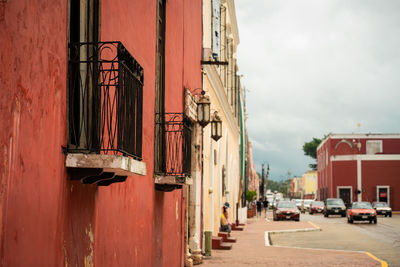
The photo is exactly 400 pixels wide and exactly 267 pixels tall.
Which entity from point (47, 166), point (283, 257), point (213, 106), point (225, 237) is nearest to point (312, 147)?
point (225, 237)

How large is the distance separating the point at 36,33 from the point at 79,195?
1.55 m

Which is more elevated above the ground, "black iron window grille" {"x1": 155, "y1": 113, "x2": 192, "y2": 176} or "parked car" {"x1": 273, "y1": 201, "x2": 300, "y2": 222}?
"black iron window grille" {"x1": 155, "y1": 113, "x2": 192, "y2": 176}

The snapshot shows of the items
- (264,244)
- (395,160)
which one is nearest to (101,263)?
(264,244)

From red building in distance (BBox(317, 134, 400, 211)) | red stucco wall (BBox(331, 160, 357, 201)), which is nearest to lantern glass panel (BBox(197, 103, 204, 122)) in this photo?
red building in distance (BBox(317, 134, 400, 211))

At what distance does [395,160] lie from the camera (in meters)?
66.8

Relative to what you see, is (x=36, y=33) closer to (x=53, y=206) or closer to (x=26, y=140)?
(x=26, y=140)

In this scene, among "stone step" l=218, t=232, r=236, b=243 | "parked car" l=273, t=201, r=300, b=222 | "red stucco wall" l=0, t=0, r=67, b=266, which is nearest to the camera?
"red stucco wall" l=0, t=0, r=67, b=266

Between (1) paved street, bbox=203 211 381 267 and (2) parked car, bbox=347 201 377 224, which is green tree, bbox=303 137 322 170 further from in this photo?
(1) paved street, bbox=203 211 381 267

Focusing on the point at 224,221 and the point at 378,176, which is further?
the point at 378,176

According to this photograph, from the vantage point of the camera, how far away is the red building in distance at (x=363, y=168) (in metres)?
66.6

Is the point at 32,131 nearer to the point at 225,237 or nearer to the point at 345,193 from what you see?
the point at 225,237

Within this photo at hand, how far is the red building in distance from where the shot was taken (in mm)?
66562

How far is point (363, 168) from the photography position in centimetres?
6762

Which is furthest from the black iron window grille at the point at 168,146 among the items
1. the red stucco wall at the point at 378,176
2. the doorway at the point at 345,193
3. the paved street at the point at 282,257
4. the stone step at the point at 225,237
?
the doorway at the point at 345,193
